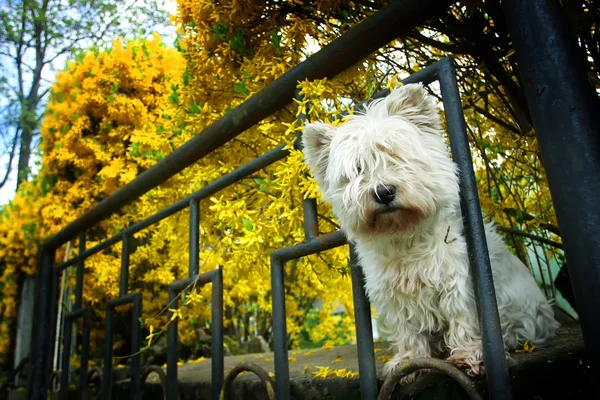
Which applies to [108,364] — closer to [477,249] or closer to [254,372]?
[254,372]

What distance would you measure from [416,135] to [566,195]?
608mm

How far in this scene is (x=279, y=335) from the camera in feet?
5.23

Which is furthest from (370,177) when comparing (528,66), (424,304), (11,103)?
(11,103)

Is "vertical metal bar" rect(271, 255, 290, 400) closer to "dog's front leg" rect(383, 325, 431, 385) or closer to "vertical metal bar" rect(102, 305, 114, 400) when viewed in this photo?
"dog's front leg" rect(383, 325, 431, 385)

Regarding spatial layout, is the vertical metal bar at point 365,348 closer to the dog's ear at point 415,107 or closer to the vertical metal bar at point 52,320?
the dog's ear at point 415,107

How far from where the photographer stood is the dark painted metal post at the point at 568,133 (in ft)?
3.10

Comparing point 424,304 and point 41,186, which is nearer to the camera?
point 424,304

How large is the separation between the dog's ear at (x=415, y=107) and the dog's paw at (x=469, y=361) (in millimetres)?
684

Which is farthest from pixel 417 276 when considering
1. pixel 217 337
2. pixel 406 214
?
pixel 217 337

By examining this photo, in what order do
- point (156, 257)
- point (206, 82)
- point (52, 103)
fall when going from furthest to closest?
point (52, 103)
point (156, 257)
point (206, 82)

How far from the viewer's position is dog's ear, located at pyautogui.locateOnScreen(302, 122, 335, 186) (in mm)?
1610

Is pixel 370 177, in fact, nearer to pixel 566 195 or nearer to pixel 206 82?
pixel 566 195

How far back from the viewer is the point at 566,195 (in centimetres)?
98

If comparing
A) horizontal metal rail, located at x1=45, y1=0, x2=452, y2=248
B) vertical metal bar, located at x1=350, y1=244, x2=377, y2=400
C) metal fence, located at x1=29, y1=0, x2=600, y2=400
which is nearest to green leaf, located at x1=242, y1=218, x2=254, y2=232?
metal fence, located at x1=29, y1=0, x2=600, y2=400
